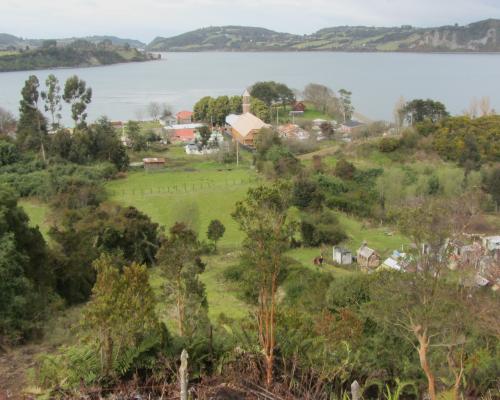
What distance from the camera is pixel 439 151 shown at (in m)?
27.8

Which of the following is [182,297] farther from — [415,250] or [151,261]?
[151,261]

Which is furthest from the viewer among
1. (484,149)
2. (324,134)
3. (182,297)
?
(324,134)

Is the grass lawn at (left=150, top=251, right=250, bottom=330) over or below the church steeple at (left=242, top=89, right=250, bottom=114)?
below

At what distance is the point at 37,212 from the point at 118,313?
16262 mm

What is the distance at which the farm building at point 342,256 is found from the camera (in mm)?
16594

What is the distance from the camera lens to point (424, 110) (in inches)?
1319

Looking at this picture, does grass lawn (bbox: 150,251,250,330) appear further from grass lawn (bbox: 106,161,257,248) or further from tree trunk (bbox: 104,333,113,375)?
tree trunk (bbox: 104,333,113,375)

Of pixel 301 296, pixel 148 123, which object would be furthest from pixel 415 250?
pixel 148 123

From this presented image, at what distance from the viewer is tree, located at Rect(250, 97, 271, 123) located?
1544 inches

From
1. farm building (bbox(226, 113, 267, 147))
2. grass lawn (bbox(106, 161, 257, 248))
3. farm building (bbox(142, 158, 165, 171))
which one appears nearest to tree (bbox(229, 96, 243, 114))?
farm building (bbox(226, 113, 267, 147))

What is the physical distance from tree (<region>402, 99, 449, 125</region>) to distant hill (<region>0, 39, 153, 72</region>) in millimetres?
67943

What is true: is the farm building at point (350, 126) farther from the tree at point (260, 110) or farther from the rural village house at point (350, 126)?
the tree at point (260, 110)

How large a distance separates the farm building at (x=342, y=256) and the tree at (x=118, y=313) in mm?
11512

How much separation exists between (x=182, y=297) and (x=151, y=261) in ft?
27.8
